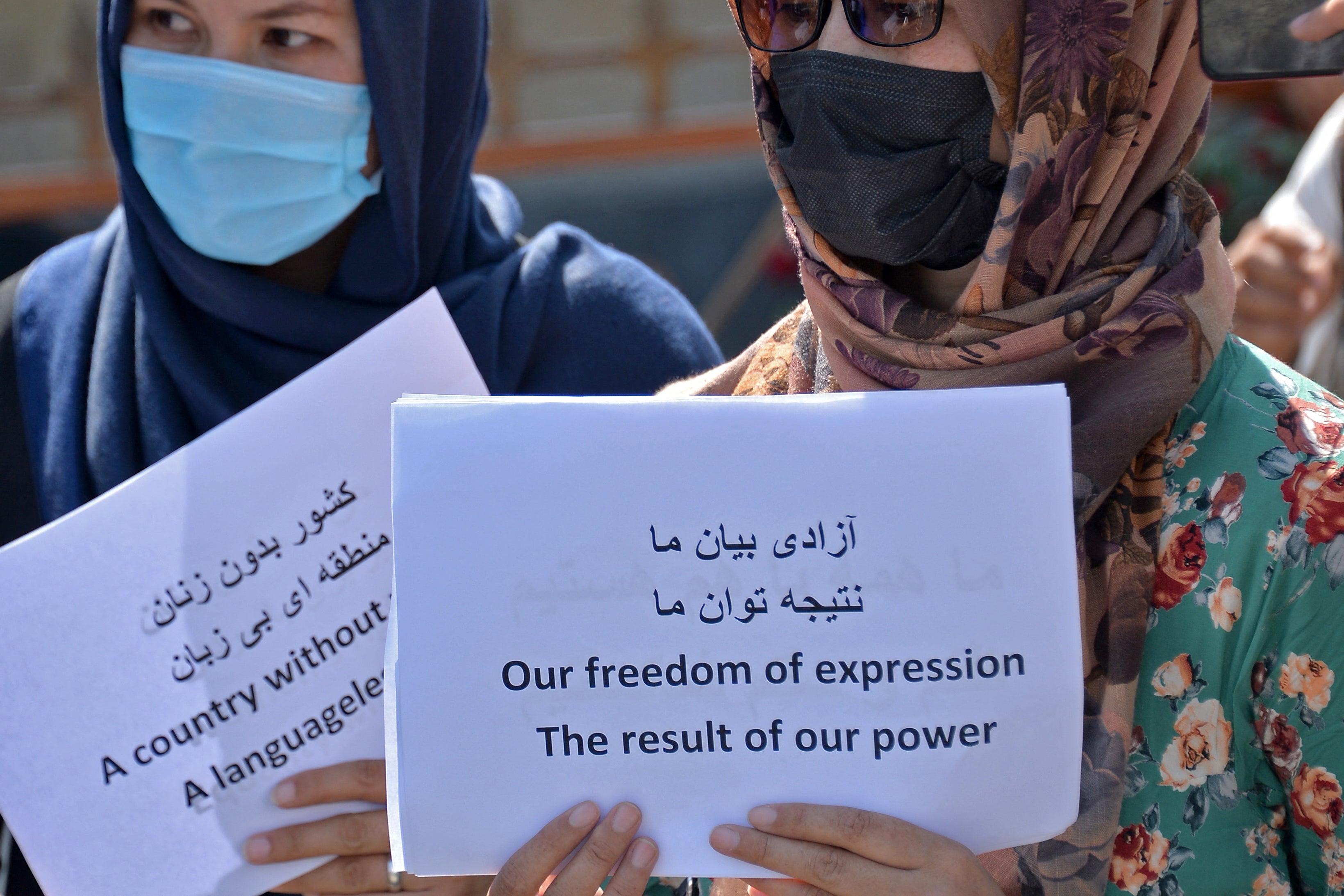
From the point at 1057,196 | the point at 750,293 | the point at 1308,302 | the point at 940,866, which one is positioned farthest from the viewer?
the point at 750,293

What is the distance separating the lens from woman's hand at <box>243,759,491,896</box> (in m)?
1.39

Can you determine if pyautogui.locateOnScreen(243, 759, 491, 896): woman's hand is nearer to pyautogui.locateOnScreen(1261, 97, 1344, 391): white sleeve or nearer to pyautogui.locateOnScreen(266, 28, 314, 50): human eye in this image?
pyautogui.locateOnScreen(266, 28, 314, 50): human eye

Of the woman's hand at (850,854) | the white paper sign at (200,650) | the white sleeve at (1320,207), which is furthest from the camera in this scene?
the white sleeve at (1320,207)

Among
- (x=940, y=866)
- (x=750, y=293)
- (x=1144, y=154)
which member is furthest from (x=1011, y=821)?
(x=750, y=293)

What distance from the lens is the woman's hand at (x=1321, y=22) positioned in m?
0.87

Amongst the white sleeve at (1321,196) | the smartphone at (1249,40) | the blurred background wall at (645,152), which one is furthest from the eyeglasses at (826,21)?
the blurred background wall at (645,152)

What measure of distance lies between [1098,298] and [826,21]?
44 cm

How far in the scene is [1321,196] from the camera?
2.87 metres

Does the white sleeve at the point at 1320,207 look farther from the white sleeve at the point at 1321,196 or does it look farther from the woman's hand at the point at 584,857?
the woman's hand at the point at 584,857

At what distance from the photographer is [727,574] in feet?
3.60

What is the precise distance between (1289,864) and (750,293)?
14.2ft

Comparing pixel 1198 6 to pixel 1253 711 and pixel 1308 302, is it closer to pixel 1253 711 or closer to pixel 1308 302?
pixel 1253 711

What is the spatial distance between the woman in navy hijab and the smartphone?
112 cm

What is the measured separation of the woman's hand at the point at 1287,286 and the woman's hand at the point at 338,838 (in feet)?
7.78
